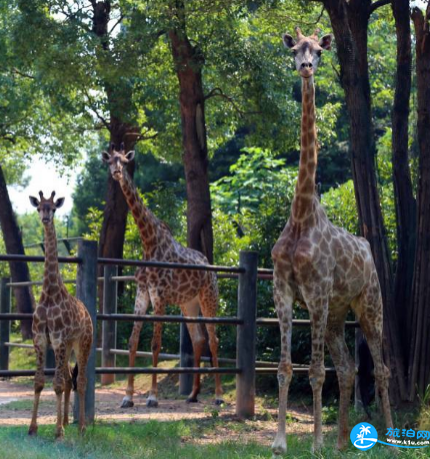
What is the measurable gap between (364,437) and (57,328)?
8.70 feet

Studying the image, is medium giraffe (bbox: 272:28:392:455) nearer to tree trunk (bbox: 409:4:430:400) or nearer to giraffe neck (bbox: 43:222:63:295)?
tree trunk (bbox: 409:4:430:400)

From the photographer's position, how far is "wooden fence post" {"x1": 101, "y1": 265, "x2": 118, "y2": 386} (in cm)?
1288

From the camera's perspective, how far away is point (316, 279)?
7180mm

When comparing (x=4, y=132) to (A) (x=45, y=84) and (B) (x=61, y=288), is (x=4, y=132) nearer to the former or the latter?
(A) (x=45, y=84)

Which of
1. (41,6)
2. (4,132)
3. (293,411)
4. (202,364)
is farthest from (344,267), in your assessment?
(4,132)

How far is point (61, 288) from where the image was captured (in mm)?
7883

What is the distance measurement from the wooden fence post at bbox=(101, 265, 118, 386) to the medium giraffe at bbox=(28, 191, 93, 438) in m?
4.56

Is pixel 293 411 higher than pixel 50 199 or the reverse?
the reverse

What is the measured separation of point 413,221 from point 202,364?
16.9ft

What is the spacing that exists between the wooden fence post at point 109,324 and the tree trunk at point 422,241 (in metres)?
4.94

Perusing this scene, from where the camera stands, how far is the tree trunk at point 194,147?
1412 centimetres

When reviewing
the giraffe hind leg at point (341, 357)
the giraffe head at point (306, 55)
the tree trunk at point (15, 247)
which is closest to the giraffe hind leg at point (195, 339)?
the giraffe hind leg at point (341, 357)

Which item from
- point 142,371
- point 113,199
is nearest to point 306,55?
point 142,371

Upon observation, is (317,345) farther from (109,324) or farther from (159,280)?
(109,324)
